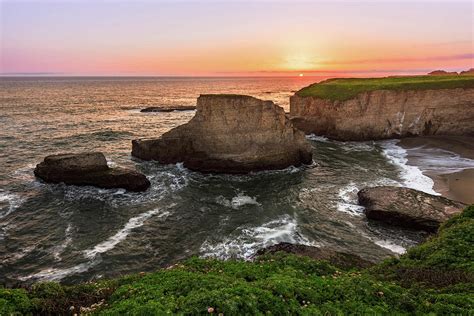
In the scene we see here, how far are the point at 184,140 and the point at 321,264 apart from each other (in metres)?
27.5

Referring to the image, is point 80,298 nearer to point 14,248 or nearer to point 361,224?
point 14,248

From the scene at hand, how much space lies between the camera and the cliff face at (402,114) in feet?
165

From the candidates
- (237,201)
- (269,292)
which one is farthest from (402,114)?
(269,292)

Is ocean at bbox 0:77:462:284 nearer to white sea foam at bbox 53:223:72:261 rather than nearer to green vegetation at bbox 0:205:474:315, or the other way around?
white sea foam at bbox 53:223:72:261

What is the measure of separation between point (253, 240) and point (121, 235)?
8921 millimetres

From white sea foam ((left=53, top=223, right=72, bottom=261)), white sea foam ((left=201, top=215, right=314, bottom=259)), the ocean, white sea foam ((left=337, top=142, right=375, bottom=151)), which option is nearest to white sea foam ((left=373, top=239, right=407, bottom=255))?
the ocean

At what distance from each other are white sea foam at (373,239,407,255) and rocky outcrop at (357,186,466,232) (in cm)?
296

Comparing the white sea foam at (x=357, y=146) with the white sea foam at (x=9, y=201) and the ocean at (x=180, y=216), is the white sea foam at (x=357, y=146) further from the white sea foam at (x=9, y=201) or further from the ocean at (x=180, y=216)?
the white sea foam at (x=9, y=201)

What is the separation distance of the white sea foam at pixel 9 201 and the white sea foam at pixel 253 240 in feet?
52.9

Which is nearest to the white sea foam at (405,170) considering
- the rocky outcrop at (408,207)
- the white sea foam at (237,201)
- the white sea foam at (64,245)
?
the rocky outcrop at (408,207)

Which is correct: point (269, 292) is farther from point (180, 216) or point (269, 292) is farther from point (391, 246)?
point (180, 216)

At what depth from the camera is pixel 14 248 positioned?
71.3 feet

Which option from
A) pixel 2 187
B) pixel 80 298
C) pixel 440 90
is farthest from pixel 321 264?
pixel 440 90

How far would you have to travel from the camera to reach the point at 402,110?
168ft
